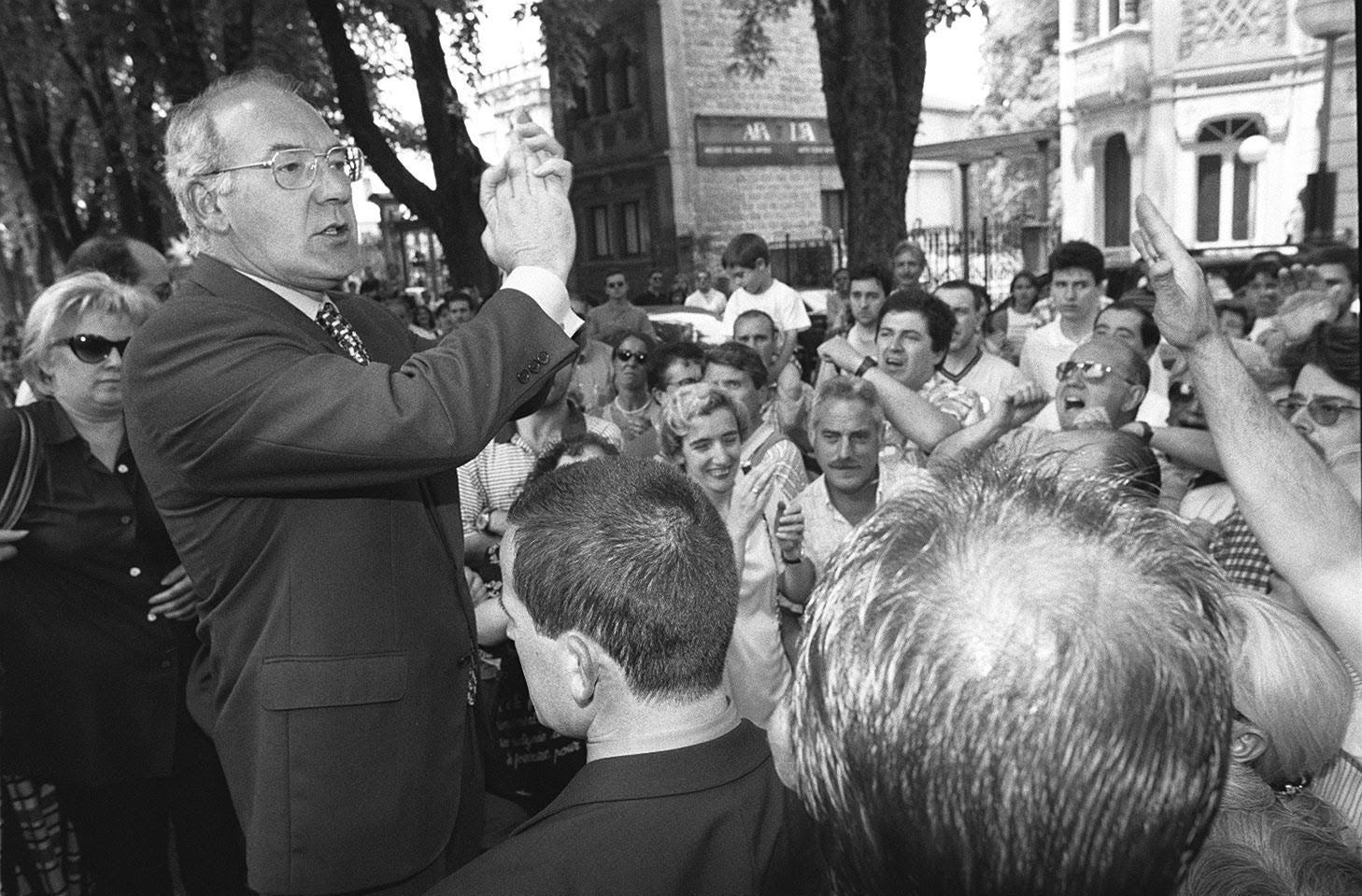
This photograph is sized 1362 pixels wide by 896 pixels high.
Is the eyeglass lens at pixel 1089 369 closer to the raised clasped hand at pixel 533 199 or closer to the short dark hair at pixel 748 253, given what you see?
the raised clasped hand at pixel 533 199

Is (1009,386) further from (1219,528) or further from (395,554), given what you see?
(395,554)

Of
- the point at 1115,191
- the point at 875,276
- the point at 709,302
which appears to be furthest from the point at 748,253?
the point at 1115,191

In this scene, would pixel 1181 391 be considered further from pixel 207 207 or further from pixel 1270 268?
pixel 207 207

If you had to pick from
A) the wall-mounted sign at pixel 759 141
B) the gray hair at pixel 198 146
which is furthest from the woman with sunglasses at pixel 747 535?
the wall-mounted sign at pixel 759 141

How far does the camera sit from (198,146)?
5.88 feet

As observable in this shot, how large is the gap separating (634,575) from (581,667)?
0.45ft

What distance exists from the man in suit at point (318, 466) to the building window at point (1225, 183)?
24.3 metres

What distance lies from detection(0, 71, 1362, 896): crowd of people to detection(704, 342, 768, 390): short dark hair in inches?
29.3

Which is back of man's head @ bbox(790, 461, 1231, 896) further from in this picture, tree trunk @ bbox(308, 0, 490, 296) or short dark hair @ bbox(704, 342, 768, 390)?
tree trunk @ bbox(308, 0, 490, 296)

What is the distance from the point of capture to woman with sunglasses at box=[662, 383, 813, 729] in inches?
104

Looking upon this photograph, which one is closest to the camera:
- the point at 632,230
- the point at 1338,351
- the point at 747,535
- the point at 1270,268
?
the point at 747,535

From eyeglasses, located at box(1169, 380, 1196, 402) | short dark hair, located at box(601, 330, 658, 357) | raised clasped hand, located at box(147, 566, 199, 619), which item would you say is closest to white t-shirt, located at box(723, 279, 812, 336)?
short dark hair, located at box(601, 330, 658, 357)

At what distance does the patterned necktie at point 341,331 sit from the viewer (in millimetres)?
1896

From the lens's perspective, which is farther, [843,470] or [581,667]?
[843,470]
